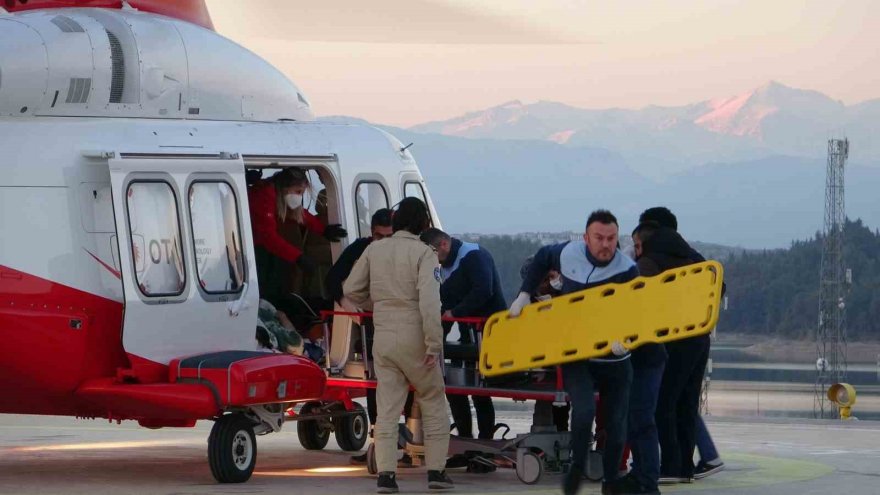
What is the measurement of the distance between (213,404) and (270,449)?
3741 mm

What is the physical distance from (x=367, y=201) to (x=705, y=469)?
3589mm

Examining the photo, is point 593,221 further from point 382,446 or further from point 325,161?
point 325,161

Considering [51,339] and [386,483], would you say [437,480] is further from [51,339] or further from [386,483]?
[51,339]

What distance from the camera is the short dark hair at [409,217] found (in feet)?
38.6

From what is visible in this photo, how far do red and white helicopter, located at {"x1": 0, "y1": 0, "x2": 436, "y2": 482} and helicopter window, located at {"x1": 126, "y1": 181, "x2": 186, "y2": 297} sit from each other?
0.01 meters

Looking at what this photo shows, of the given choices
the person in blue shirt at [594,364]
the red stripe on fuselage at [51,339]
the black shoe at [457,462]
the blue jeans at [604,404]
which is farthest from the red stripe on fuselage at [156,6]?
the blue jeans at [604,404]

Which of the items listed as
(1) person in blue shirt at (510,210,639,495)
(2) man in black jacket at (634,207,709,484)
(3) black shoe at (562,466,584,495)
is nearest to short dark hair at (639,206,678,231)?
(2) man in black jacket at (634,207,709,484)

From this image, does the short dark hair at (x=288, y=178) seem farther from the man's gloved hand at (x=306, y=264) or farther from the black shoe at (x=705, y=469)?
the black shoe at (x=705, y=469)

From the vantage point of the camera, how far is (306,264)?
46.5 ft

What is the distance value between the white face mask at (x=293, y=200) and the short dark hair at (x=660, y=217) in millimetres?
3173

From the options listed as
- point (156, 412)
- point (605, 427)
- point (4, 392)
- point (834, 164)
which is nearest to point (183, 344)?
point (156, 412)

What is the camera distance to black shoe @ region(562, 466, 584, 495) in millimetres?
11031

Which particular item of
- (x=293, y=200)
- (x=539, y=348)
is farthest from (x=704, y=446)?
(x=293, y=200)

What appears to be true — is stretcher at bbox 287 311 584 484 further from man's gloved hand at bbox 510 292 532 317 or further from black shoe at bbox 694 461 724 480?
black shoe at bbox 694 461 724 480
